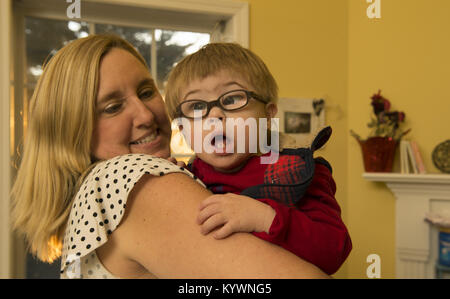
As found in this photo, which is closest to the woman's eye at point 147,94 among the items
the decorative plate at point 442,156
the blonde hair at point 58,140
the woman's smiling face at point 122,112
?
the woman's smiling face at point 122,112

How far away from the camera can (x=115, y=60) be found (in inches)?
25.1

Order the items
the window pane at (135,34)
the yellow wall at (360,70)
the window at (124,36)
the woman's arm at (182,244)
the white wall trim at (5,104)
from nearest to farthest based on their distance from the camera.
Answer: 1. the woman's arm at (182,244)
2. the white wall trim at (5,104)
3. the yellow wall at (360,70)
4. the window at (124,36)
5. the window pane at (135,34)

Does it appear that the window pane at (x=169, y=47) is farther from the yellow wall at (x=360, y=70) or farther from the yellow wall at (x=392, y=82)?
the yellow wall at (x=392, y=82)

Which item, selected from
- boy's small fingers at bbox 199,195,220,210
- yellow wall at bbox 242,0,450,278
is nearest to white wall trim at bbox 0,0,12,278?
yellow wall at bbox 242,0,450,278

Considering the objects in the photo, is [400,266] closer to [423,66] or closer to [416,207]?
[416,207]

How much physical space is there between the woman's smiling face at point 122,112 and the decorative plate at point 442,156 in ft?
5.10

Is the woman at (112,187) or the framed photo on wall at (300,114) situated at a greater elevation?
the framed photo on wall at (300,114)

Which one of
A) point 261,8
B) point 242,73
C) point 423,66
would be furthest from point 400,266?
point 242,73

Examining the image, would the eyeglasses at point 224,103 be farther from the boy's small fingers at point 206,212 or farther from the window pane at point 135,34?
the window pane at point 135,34

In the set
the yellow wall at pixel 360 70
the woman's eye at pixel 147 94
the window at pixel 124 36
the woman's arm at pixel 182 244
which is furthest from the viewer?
the window at pixel 124 36

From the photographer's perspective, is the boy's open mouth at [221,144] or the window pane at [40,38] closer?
the boy's open mouth at [221,144]

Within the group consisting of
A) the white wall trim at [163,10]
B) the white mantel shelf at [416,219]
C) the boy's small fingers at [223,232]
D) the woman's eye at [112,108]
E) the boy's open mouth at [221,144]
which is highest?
the white wall trim at [163,10]

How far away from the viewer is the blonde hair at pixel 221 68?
59 centimetres

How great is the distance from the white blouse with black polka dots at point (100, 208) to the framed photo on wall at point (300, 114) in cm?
100
